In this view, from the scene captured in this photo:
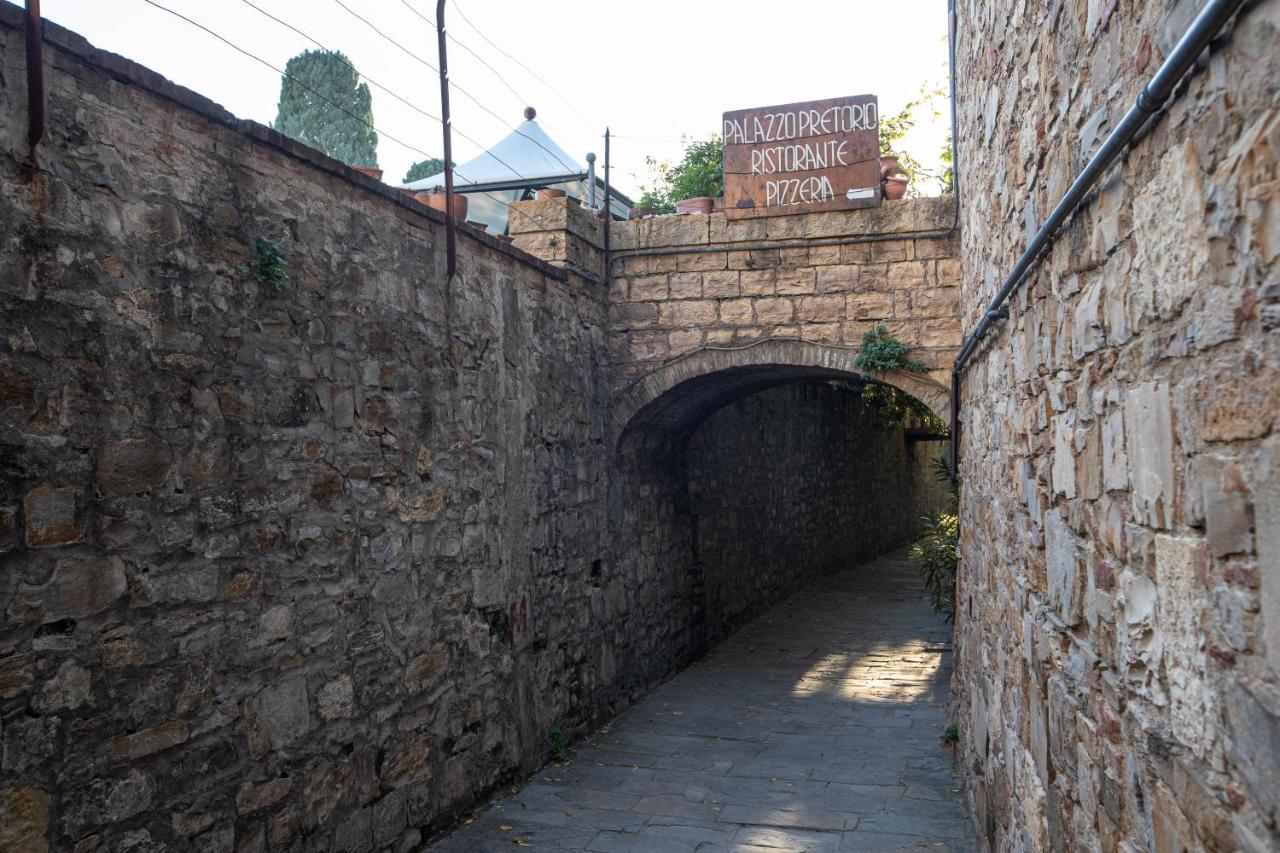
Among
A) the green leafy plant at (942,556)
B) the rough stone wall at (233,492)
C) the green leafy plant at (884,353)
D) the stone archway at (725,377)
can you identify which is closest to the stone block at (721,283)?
the stone archway at (725,377)

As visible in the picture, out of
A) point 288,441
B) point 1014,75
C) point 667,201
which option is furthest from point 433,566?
point 667,201

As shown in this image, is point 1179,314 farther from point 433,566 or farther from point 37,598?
point 433,566

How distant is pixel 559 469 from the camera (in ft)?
20.8

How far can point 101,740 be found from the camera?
3.01 meters

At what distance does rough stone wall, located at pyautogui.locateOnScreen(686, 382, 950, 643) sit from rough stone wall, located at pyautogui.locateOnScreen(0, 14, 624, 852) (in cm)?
399

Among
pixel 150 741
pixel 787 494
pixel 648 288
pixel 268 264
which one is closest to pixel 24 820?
pixel 150 741

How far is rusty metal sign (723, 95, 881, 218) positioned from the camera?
689cm

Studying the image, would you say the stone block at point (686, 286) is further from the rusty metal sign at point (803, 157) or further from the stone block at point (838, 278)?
the stone block at point (838, 278)

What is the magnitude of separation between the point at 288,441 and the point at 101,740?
4.03 feet

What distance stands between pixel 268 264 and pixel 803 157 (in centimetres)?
425

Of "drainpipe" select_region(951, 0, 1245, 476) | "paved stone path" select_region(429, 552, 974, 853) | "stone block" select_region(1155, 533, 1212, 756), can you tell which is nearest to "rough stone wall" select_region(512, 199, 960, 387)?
"paved stone path" select_region(429, 552, 974, 853)

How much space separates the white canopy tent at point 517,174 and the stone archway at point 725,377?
2.29m

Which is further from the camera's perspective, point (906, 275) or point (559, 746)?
point (906, 275)

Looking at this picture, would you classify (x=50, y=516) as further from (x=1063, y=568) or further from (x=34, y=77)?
(x=1063, y=568)
